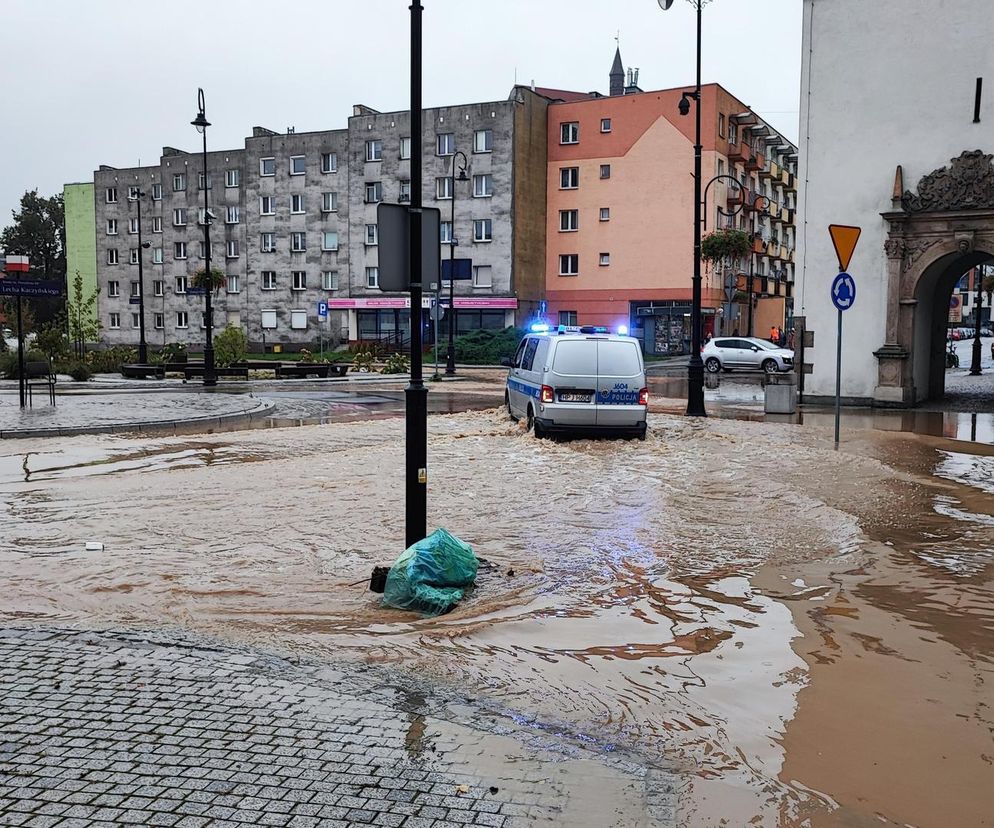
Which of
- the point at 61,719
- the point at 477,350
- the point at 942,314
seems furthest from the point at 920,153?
the point at 477,350

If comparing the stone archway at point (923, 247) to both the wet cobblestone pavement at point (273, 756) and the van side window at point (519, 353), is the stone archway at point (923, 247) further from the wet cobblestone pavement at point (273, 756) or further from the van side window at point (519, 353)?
the wet cobblestone pavement at point (273, 756)

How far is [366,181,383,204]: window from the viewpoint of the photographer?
193 ft

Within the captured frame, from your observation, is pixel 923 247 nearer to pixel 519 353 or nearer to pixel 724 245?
pixel 519 353

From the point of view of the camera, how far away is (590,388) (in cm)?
1451

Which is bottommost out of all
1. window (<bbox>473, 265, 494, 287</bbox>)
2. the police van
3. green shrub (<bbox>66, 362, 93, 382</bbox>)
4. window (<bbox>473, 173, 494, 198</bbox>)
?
green shrub (<bbox>66, 362, 93, 382</bbox>)

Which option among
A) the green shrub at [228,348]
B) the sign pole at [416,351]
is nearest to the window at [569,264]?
the green shrub at [228,348]

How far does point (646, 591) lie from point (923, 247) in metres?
17.5

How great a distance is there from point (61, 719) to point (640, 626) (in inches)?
136

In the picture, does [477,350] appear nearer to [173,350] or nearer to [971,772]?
[173,350]

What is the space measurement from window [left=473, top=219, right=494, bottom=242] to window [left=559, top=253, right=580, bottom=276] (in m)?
4.87

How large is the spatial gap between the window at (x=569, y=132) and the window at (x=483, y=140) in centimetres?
479

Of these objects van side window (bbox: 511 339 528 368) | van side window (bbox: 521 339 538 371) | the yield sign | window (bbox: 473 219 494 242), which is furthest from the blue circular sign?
window (bbox: 473 219 494 242)

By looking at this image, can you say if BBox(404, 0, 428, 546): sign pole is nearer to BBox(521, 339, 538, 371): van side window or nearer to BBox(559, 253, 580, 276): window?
BBox(521, 339, 538, 371): van side window

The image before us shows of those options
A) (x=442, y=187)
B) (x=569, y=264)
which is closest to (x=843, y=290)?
(x=569, y=264)
